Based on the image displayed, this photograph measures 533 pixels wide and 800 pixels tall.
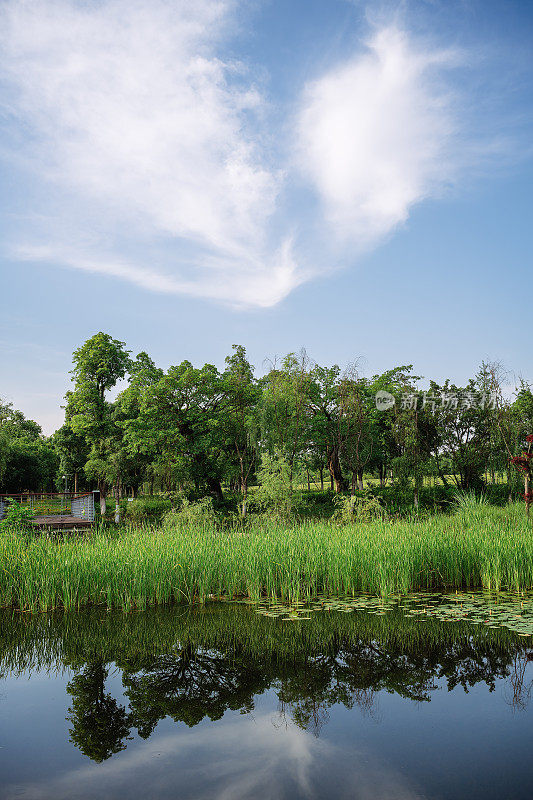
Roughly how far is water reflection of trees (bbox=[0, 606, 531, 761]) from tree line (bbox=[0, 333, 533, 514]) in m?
16.8

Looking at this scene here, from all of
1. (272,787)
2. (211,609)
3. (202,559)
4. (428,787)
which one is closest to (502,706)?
(428,787)

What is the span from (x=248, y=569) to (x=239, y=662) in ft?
8.61

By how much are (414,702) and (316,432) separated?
25899mm

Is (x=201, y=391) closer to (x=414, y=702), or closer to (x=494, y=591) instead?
(x=494, y=591)

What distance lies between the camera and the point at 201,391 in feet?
98.8

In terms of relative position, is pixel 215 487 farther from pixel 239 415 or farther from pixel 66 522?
pixel 66 522

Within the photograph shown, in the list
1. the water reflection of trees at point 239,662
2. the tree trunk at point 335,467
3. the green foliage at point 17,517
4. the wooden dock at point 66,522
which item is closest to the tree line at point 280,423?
the tree trunk at point 335,467

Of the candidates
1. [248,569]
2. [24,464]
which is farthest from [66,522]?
[24,464]

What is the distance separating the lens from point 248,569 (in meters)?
7.95

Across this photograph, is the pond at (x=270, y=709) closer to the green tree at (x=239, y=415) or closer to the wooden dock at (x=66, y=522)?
the wooden dock at (x=66, y=522)

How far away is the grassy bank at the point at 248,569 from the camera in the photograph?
25.1 ft

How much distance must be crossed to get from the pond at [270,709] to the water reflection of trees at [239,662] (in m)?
0.02

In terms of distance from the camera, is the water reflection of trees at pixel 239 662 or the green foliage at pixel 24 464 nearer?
the water reflection of trees at pixel 239 662

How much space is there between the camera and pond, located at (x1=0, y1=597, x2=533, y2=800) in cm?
333
